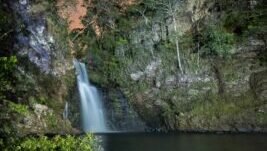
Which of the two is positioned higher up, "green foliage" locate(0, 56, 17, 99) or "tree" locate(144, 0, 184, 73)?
"tree" locate(144, 0, 184, 73)

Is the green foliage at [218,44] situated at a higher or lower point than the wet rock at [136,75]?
Answer: higher

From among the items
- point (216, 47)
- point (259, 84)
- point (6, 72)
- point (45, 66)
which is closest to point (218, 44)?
point (216, 47)

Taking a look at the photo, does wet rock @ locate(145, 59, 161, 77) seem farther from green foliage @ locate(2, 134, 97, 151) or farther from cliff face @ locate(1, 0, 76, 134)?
green foliage @ locate(2, 134, 97, 151)

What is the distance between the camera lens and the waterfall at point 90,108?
45.6 meters

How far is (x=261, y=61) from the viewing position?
150ft

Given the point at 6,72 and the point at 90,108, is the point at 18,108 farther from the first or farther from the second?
the point at 90,108

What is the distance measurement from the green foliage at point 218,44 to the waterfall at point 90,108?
454 inches

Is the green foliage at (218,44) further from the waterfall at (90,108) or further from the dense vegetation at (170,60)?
the waterfall at (90,108)

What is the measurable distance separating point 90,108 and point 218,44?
1386cm

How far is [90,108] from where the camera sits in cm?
4622

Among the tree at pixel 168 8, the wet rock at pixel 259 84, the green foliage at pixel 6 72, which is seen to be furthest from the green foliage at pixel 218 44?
the green foliage at pixel 6 72

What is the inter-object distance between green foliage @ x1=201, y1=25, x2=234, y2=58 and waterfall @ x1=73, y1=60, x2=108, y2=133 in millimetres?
11520

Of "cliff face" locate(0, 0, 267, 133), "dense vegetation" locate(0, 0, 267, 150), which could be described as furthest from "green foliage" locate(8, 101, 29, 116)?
"cliff face" locate(0, 0, 267, 133)

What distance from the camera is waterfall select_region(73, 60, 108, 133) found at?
45594 millimetres
